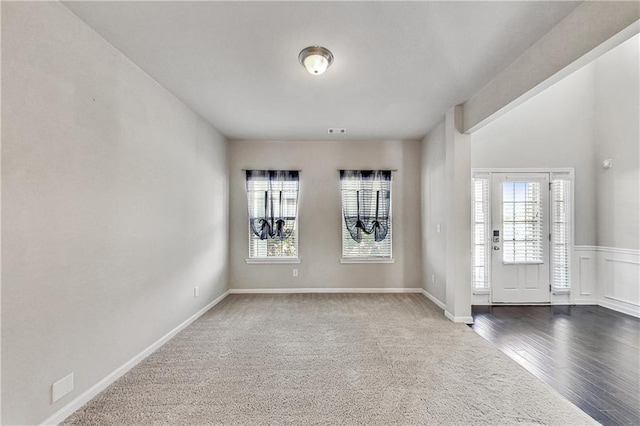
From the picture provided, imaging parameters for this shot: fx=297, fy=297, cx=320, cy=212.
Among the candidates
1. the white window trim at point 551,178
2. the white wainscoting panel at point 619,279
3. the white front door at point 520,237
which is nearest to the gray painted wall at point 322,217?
the white window trim at point 551,178

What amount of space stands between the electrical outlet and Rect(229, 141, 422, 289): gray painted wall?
324 cm

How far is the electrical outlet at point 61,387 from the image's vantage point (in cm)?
186

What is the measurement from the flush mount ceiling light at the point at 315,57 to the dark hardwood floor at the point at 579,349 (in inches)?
124

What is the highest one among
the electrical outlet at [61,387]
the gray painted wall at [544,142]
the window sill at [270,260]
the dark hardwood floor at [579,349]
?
the gray painted wall at [544,142]

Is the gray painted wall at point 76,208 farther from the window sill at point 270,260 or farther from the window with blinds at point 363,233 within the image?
the window with blinds at point 363,233

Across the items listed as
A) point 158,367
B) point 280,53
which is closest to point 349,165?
point 280,53

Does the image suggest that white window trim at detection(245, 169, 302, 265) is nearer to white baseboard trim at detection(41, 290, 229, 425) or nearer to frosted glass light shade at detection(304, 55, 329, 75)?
white baseboard trim at detection(41, 290, 229, 425)

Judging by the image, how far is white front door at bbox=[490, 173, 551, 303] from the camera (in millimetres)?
4629

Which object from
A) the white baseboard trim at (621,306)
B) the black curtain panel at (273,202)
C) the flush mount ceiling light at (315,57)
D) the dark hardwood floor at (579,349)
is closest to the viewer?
the dark hardwood floor at (579,349)

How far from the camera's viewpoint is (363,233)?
5.25 metres

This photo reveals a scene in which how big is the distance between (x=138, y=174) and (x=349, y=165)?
11.2 ft

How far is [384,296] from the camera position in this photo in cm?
Result: 501

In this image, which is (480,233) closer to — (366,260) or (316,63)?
(366,260)

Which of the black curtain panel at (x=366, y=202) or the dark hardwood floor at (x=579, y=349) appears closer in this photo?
the dark hardwood floor at (x=579, y=349)
